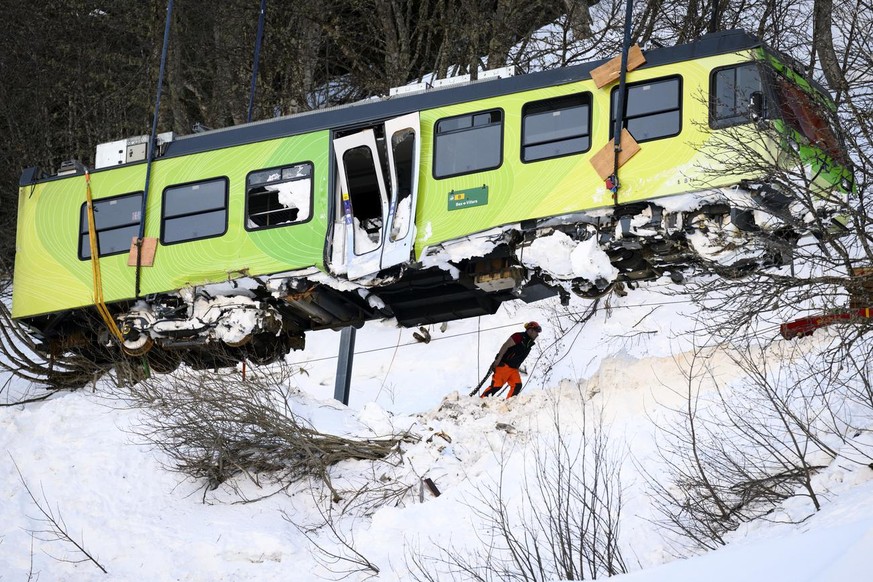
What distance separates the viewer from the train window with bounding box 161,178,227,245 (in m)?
16.5

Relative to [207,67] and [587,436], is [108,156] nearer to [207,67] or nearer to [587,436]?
[587,436]

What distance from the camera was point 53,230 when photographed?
1769cm

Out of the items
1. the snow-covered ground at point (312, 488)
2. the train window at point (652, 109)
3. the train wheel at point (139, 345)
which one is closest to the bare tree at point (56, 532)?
the snow-covered ground at point (312, 488)

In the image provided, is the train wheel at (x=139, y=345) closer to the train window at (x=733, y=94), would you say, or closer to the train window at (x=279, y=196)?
the train window at (x=279, y=196)

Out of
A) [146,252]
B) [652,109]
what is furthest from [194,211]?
[652,109]

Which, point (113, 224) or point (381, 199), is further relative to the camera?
point (113, 224)

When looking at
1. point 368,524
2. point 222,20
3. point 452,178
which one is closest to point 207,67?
point 222,20

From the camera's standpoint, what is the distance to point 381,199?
1566 cm

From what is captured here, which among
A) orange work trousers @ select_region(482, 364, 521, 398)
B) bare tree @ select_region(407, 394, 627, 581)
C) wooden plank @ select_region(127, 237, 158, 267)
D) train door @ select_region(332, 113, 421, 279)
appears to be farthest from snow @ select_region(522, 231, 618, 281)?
wooden plank @ select_region(127, 237, 158, 267)

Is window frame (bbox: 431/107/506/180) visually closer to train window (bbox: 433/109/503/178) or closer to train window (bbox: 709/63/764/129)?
train window (bbox: 433/109/503/178)

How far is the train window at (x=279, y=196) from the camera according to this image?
16.0 metres

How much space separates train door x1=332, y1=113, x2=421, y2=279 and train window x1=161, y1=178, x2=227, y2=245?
1634 millimetres

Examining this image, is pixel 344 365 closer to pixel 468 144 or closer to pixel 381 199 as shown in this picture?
pixel 381 199

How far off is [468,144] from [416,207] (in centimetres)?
94
